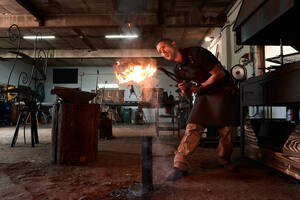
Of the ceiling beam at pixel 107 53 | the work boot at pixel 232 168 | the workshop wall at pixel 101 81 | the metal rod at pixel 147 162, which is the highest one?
the ceiling beam at pixel 107 53

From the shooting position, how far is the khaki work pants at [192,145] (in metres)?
2.22

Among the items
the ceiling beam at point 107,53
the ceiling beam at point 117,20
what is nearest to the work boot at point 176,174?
the ceiling beam at point 117,20

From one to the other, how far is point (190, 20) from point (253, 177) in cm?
718

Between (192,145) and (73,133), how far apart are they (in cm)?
149

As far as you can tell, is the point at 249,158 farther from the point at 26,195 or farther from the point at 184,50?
the point at 26,195

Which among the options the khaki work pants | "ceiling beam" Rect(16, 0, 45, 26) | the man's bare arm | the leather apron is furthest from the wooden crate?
"ceiling beam" Rect(16, 0, 45, 26)

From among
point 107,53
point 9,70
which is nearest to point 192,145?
point 107,53

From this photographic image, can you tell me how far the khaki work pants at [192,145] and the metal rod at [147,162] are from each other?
21.3 inches

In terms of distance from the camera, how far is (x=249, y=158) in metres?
2.93

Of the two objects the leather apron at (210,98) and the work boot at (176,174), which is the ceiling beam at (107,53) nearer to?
the leather apron at (210,98)

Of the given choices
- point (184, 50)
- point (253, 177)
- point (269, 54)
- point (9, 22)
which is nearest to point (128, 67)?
point (184, 50)

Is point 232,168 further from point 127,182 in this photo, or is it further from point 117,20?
point 117,20

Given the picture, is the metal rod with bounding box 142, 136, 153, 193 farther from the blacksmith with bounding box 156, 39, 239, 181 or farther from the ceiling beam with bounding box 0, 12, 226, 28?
the ceiling beam with bounding box 0, 12, 226, 28

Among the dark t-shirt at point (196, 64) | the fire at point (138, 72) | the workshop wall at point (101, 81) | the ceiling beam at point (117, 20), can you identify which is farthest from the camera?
the workshop wall at point (101, 81)
